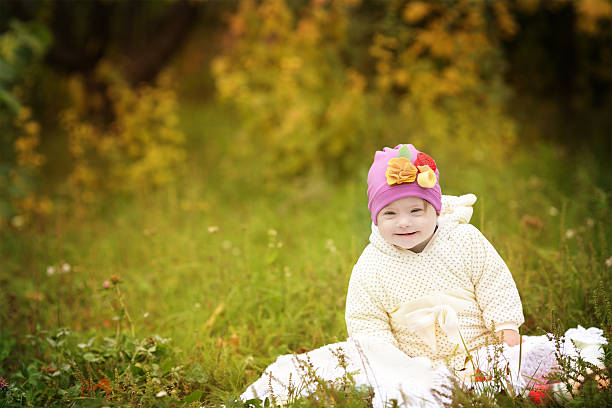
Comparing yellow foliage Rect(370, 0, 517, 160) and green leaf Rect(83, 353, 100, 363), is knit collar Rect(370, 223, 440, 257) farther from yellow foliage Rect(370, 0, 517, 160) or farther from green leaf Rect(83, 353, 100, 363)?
yellow foliage Rect(370, 0, 517, 160)

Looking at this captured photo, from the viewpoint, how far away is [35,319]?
10.8 ft

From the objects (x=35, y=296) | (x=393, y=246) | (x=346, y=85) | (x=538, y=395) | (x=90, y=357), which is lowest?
(x=538, y=395)

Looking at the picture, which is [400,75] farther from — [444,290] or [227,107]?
[227,107]

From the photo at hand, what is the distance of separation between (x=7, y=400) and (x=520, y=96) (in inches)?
307

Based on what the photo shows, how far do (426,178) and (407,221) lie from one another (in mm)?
185

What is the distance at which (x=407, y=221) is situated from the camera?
90.3 inches

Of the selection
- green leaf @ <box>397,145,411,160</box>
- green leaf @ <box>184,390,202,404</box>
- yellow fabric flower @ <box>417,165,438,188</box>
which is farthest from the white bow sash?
green leaf @ <box>184,390,202,404</box>

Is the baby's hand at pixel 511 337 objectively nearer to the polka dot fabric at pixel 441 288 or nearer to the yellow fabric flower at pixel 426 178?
the polka dot fabric at pixel 441 288

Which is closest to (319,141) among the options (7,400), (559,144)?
(559,144)

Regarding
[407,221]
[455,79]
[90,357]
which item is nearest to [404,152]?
[407,221]

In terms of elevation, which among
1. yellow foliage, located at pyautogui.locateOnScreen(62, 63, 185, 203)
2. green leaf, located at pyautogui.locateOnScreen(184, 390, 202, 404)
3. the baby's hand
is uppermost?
yellow foliage, located at pyautogui.locateOnScreen(62, 63, 185, 203)

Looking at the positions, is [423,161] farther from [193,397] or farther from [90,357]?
[90,357]

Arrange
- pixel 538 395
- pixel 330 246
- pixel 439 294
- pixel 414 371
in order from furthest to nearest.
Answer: pixel 330 246 → pixel 439 294 → pixel 414 371 → pixel 538 395

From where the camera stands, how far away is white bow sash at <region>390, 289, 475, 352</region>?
2.33 meters
